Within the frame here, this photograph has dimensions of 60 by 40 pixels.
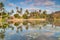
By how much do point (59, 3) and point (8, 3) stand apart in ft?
2.49

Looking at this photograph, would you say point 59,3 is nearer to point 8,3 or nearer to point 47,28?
point 47,28

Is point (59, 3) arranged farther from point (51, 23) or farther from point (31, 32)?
point (31, 32)

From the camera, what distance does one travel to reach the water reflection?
222 centimetres

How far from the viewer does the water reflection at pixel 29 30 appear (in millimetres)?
2224

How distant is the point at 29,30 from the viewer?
2.25 metres

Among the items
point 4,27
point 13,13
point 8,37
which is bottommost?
point 8,37

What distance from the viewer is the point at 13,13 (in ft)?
7.50

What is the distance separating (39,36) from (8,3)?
67 cm

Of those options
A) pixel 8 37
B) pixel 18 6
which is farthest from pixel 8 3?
pixel 8 37

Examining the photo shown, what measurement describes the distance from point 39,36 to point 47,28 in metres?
0.17

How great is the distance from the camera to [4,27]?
2270 mm

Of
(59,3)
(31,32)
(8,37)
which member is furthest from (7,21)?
(59,3)

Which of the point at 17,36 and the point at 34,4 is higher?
the point at 34,4

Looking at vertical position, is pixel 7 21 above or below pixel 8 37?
above
